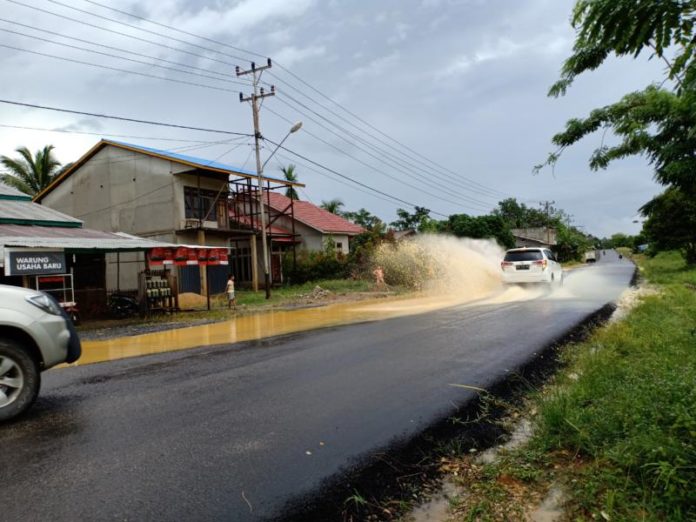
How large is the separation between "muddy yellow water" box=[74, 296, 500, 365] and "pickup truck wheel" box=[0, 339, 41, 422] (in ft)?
12.3

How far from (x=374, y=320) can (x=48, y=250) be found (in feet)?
31.1

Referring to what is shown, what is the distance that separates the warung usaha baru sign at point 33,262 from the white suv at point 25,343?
9256mm

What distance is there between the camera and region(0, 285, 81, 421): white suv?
454cm

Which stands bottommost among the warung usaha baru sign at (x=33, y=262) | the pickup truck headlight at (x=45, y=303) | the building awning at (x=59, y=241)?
the pickup truck headlight at (x=45, y=303)

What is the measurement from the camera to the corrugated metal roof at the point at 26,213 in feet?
58.2

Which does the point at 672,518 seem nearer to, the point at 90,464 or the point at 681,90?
the point at 681,90

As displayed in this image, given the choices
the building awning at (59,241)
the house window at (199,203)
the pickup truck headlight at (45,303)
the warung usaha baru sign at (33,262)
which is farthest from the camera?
the house window at (199,203)

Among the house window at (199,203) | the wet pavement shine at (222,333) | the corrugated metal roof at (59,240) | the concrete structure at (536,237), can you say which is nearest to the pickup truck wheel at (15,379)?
the wet pavement shine at (222,333)

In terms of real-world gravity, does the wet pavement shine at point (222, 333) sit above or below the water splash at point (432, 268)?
below

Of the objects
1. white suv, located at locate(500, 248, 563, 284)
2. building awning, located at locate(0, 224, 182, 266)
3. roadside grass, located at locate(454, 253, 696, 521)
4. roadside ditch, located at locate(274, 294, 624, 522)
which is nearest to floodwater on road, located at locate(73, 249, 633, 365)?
white suv, located at locate(500, 248, 563, 284)

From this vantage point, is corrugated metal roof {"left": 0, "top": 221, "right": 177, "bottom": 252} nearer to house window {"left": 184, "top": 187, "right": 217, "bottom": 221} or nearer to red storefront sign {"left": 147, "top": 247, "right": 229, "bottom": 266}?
red storefront sign {"left": 147, "top": 247, "right": 229, "bottom": 266}

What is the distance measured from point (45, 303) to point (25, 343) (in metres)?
0.44

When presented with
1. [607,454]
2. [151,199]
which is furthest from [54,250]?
[607,454]

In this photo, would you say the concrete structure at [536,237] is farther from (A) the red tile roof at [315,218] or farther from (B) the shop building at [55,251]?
(B) the shop building at [55,251]
